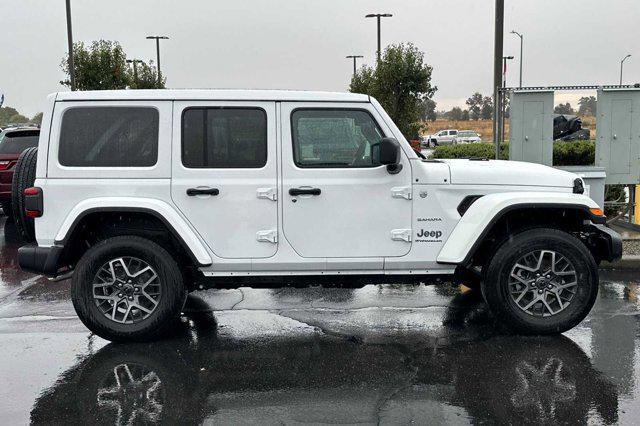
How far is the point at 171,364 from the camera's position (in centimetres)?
529

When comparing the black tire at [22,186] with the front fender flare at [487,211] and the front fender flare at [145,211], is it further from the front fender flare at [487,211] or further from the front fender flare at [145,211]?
the front fender flare at [487,211]

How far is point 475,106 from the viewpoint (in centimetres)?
11881

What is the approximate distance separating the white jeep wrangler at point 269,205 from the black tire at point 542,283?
11mm

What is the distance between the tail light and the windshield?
9045 millimetres

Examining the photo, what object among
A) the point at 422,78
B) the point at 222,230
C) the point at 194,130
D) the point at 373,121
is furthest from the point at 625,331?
the point at 422,78

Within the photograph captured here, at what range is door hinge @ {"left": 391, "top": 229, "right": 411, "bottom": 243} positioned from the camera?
5781 millimetres

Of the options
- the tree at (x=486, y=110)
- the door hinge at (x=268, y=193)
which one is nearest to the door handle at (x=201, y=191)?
the door hinge at (x=268, y=193)

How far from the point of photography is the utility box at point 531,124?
1056 cm

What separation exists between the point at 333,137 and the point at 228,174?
35.2 inches

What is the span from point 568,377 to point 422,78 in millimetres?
23349

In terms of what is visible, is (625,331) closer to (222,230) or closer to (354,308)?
(354,308)

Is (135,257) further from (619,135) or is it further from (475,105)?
(475,105)

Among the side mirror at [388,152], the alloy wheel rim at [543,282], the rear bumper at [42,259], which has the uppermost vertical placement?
the side mirror at [388,152]

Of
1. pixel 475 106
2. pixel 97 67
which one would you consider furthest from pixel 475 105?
pixel 97 67
